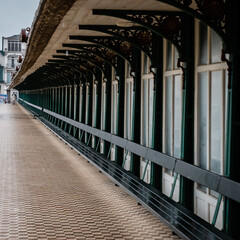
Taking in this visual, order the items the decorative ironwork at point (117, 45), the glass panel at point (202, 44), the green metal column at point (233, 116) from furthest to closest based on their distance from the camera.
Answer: the decorative ironwork at point (117, 45), the glass panel at point (202, 44), the green metal column at point (233, 116)

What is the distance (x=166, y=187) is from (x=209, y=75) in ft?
8.04

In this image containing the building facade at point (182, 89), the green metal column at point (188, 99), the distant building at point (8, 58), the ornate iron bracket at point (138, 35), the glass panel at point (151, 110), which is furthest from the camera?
the distant building at point (8, 58)

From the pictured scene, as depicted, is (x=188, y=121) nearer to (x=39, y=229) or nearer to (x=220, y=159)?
(x=220, y=159)

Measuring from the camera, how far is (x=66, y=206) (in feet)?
24.5

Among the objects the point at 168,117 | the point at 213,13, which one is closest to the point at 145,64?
the point at 168,117

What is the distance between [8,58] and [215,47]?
102 metres

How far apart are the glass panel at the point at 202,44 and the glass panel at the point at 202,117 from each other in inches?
6.5

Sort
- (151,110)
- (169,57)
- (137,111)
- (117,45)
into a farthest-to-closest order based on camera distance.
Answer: (117,45) < (137,111) < (151,110) < (169,57)

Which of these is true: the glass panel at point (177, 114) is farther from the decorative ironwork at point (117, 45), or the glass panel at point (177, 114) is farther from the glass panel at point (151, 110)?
the decorative ironwork at point (117, 45)

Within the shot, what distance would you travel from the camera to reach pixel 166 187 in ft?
26.7

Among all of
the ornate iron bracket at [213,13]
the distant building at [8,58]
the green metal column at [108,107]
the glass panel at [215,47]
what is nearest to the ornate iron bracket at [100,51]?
the green metal column at [108,107]

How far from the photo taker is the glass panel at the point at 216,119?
6.03m

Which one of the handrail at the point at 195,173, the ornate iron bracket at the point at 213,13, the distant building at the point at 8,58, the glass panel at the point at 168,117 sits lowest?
the handrail at the point at 195,173

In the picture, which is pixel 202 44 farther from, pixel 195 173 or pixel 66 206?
pixel 66 206
